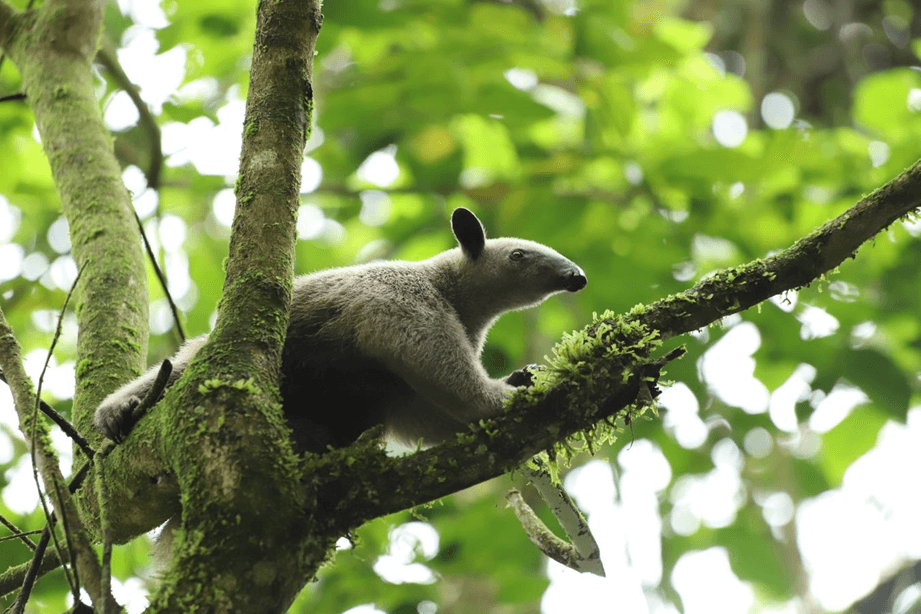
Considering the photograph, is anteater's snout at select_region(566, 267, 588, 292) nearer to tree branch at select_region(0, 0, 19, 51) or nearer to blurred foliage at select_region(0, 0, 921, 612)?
blurred foliage at select_region(0, 0, 921, 612)

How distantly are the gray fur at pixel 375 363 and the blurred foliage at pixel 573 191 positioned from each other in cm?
A: 192

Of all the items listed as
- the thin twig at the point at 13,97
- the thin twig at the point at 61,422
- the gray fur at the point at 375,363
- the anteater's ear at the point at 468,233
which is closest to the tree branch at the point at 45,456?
the thin twig at the point at 61,422

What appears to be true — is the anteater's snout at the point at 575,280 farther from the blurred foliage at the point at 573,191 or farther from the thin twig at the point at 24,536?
the thin twig at the point at 24,536

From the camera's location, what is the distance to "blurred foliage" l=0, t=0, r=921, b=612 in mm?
6680

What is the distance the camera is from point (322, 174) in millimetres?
8414

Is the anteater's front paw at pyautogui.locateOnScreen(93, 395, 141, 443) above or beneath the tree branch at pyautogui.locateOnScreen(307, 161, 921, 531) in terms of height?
above

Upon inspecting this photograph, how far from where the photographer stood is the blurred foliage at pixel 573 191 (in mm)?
6680

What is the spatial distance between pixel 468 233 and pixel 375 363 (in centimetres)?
160

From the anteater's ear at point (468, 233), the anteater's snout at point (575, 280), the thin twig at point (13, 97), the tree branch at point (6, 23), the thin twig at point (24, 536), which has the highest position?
the tree branch at point (6, 23)

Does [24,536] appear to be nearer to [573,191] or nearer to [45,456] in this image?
[45,456]

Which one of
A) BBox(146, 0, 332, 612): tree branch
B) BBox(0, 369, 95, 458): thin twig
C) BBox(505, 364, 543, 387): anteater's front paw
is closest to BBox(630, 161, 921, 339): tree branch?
BBox(505, 364, 543, 387): anteater's front paw

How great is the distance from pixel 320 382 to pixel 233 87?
539 cm

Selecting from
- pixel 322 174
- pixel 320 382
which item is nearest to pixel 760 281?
pixel 320 382

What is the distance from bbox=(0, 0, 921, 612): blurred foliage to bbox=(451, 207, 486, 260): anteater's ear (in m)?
1.24
